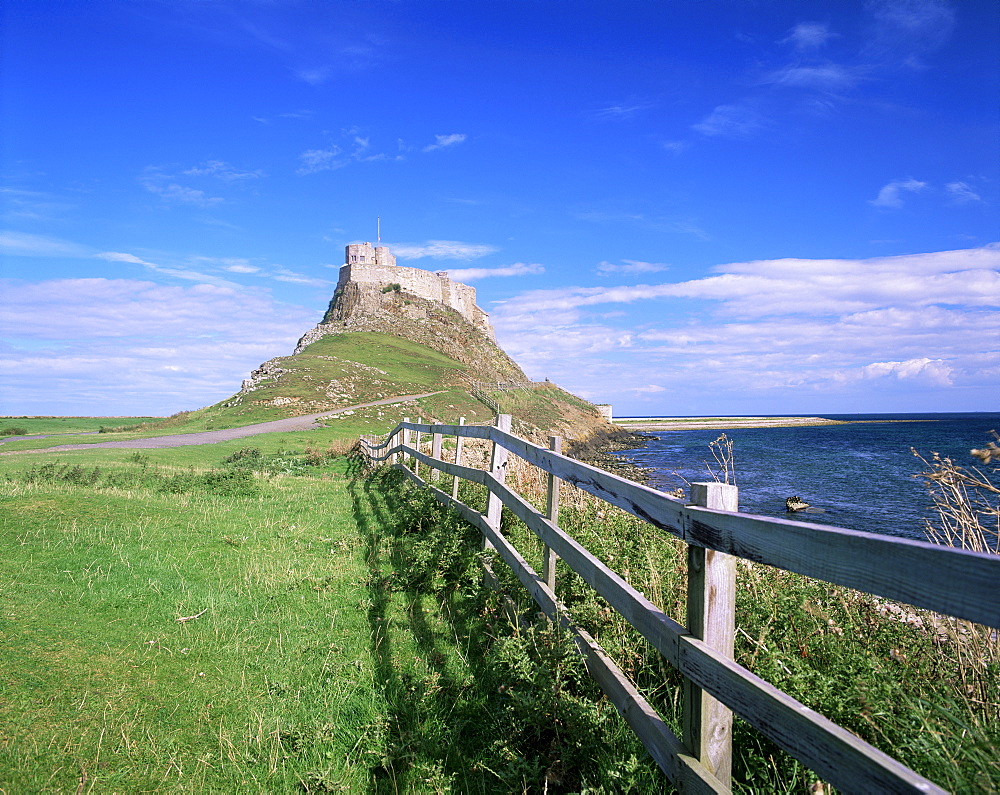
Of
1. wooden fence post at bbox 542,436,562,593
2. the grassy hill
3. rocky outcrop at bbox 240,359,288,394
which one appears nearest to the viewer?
wooden fence post at bbox 542,436,562,593

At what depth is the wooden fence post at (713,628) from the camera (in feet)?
7.68

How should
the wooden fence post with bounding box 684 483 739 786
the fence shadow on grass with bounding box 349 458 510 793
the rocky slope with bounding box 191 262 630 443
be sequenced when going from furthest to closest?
the rocky slope with bounding box 191 262 630 443 → the fence shadow on grass with bounding box 349 458 510 793 → the wooden fence post with bounding box 684 483 739 786

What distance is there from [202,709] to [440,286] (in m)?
103

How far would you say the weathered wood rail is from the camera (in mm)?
1467

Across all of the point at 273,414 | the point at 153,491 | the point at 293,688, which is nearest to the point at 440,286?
the point at 273,414

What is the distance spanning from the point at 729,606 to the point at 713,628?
0.10m

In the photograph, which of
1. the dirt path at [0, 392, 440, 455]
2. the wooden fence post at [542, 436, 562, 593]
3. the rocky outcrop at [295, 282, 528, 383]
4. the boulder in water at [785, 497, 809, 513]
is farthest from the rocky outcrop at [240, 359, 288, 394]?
the wooden fence post at [542, 436, 562, 593]

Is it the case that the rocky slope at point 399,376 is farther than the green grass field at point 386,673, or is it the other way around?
the rocky slope at point 399,376

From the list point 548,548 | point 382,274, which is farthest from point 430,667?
point 382,274

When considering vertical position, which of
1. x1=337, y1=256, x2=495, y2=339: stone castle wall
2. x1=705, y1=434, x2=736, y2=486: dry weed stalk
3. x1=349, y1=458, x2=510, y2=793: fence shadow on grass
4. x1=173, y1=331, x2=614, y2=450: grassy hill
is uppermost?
x1=337, y1=256, x2=495, y2=339: stone castle wall

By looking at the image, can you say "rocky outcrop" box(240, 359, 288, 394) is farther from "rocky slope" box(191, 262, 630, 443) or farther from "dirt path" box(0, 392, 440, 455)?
"dirt path" box(0, 392, 440, 455)

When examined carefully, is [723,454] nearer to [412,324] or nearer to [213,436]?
[213,436]

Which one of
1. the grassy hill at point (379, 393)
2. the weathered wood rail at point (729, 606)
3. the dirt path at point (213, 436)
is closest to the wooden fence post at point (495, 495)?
the weathered wood rail at point (729, 606)

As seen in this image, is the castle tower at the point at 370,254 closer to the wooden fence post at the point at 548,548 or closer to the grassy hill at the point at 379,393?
the grassy hill at the point at 379,393
